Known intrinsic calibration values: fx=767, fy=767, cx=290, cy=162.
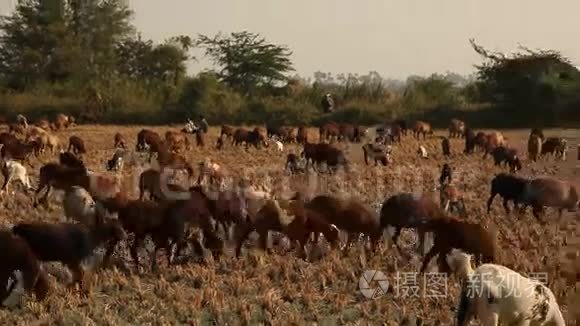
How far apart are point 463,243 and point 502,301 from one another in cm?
257

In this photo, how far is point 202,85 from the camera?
4356 centimetres

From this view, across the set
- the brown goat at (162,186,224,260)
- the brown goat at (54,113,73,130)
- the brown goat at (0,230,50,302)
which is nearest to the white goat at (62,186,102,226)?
the brown goat at (162,186,224,260)

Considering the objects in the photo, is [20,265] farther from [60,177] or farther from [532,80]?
[532,80]

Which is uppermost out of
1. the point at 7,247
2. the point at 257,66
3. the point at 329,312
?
the point at 257,66

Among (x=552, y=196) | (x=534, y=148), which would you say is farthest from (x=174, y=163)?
(x=534, y=148)

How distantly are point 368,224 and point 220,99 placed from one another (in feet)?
113

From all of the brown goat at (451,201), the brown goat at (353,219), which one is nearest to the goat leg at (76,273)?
the brown goat at (353,219)

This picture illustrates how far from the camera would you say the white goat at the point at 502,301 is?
5.94 meters

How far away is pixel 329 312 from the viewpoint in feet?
24.4

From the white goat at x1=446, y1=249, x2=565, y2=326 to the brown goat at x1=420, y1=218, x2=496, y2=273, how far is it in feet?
7.55

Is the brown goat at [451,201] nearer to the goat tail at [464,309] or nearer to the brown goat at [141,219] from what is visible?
the brown goat at [141,219]

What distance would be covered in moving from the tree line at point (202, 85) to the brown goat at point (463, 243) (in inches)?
1155

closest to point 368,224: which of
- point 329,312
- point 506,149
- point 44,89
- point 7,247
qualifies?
point 329,312

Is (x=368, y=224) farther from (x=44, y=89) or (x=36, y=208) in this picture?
(x=44, y=89)
